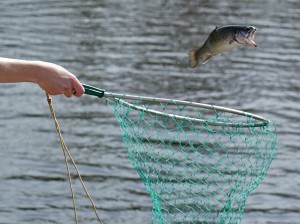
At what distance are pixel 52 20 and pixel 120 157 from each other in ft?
28.4

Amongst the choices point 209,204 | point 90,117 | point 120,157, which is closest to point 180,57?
point 90,117

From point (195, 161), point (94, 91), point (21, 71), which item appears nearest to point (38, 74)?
point (21, 71)

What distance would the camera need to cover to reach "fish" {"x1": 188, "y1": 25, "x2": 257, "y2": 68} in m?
5.94

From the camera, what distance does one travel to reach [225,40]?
6078 millimetres

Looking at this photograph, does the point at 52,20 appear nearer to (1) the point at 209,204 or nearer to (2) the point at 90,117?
(2) the point at 90,117

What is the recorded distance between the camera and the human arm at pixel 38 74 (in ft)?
15.4

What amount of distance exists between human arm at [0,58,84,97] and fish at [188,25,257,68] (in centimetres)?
151

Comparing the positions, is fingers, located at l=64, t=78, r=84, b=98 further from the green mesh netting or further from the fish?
the green mesh netting

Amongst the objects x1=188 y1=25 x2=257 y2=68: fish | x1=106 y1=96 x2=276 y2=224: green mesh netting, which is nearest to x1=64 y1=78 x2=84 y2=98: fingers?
x1=188 y1=25 x2=257 y2=68: fish

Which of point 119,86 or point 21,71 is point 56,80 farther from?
point 119,86

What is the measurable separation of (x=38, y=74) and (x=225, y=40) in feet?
5.61

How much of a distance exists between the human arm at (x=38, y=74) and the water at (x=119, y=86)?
577cm

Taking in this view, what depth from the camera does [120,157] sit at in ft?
40.2

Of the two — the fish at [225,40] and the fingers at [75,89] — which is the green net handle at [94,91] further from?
the fish at [225,40]
